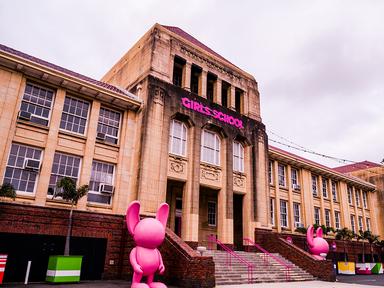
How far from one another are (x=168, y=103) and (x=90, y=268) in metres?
10.3

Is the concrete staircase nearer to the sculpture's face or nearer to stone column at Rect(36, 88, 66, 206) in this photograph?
the sculpture's face

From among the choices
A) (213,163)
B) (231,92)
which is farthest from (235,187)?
(231,92)

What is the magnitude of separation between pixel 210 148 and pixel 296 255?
8.73 metres

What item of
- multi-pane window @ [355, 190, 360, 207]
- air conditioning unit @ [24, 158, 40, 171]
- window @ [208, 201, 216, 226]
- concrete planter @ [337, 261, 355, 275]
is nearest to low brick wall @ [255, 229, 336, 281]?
window @ [208, 201, 216, 226]

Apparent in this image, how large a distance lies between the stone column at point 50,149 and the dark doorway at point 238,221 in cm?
1337

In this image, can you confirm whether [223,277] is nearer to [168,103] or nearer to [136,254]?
[136,254]

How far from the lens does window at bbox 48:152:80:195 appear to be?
1541 centimetres

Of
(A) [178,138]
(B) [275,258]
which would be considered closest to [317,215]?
(B) [275,258]

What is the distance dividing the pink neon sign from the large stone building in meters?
0.08

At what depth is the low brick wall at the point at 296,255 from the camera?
18.0 m

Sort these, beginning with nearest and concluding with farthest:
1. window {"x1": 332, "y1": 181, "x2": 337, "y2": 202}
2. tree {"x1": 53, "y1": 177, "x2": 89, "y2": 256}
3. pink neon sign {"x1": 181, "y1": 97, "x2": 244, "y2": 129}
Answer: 1. tree {"x1": 53, "y1": 177, "x2": 89, "y2": 256}
2. pink neon sign {"x1": 181, "y1": 97, "x2": 244, "y2": 129}
3. window {"x1": 332, "y1": 181, "x2": 337, "y2": 202}

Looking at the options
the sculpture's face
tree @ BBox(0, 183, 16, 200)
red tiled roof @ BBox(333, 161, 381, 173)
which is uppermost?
red tiled roof @ BBox(333, 161, 381, 173)

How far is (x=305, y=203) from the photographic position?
2878cm

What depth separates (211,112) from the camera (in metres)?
21.8
